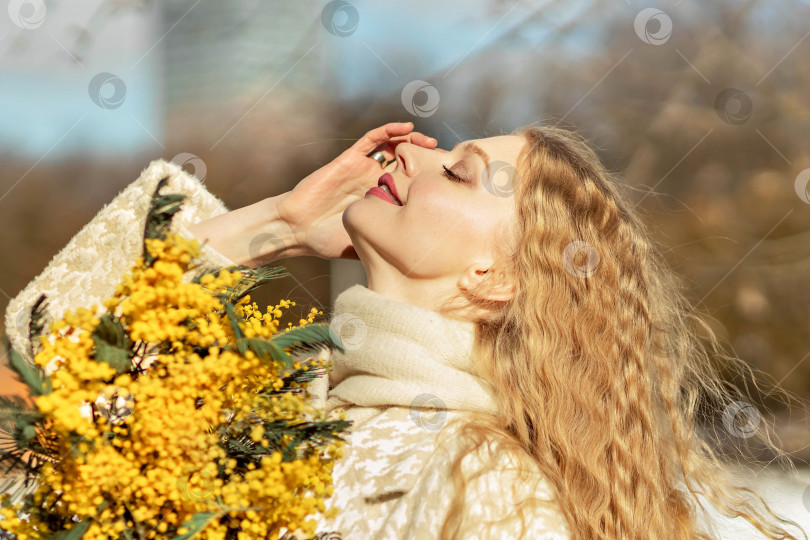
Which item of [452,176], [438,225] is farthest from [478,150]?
[438,225]

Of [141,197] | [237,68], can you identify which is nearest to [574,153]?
[141,197]

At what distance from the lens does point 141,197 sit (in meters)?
1.38

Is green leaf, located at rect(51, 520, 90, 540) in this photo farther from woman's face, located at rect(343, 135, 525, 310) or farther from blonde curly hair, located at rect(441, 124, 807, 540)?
woman's face, located at rect(343, 135, 525, 310)

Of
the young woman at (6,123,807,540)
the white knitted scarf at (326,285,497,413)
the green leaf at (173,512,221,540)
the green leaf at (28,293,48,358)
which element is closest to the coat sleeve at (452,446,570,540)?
the young woman at (6,123,807,540)

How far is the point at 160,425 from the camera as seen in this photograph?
0.65 m

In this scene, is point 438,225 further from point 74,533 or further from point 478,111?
point 478,111

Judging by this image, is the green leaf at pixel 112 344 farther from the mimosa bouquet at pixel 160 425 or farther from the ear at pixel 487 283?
the ear at pixel 487 283

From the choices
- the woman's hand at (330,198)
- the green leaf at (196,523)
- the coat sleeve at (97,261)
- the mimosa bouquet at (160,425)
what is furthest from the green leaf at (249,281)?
the woman's hand at (330,198)

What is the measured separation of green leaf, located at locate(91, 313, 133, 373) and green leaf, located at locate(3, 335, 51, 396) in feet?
0.19

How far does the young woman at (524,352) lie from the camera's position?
101 cm

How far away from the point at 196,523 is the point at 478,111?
213cm

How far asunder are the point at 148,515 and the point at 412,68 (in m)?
1.88

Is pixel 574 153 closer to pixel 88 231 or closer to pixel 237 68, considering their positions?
pixel 88 231

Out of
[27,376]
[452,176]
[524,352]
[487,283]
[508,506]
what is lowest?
[508,506]
